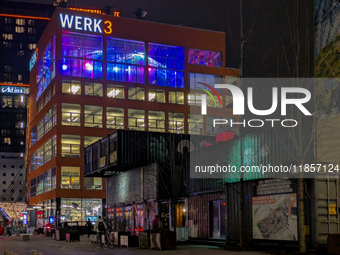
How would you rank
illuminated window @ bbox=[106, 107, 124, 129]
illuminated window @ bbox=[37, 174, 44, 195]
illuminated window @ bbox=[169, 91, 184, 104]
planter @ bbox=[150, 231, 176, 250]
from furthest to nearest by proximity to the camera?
illuminated window @ bbox=[37, 174, 44, 195] < illuminated window @ bbox=[169, 91, 184, 104] < illuminated window @ bbox=[106, 107, 124, 129] < planter @ bbox=[150, 231, 176, 250]

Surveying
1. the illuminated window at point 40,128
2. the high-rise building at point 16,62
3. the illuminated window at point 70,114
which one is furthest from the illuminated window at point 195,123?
the high-rise building at point 16,62

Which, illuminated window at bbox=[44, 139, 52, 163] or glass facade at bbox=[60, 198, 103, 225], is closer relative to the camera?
glass facade at bbox=[60, 198, 103, 225]

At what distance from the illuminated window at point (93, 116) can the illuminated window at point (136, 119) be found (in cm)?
415

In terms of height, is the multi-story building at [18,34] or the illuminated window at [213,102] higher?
the multi-story building at [18,34]

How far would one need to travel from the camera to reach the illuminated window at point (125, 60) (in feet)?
206

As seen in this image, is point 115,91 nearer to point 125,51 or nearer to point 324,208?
point 125,51

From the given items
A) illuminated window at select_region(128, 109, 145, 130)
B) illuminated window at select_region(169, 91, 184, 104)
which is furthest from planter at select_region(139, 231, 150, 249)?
illuminated window at select_region(169, 91, 184, 104)

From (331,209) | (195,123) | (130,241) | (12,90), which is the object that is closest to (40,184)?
(195,123)

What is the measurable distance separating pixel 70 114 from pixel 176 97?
1534 centimetres

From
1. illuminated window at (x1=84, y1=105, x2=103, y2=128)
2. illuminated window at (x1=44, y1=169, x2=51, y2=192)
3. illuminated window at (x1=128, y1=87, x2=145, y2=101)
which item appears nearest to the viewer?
illuminated window at (x1=84, y1=105, x2=103, y2=128)

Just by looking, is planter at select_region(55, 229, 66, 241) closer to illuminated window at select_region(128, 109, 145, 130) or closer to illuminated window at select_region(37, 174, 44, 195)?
illuminated window at select_region(128, 109, 145, 130)

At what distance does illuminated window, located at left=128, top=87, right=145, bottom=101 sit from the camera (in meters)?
63.7

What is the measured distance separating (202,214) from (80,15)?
41.4m

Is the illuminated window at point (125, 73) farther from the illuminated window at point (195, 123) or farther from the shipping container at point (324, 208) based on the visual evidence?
the shipping container at point (324, 208)
